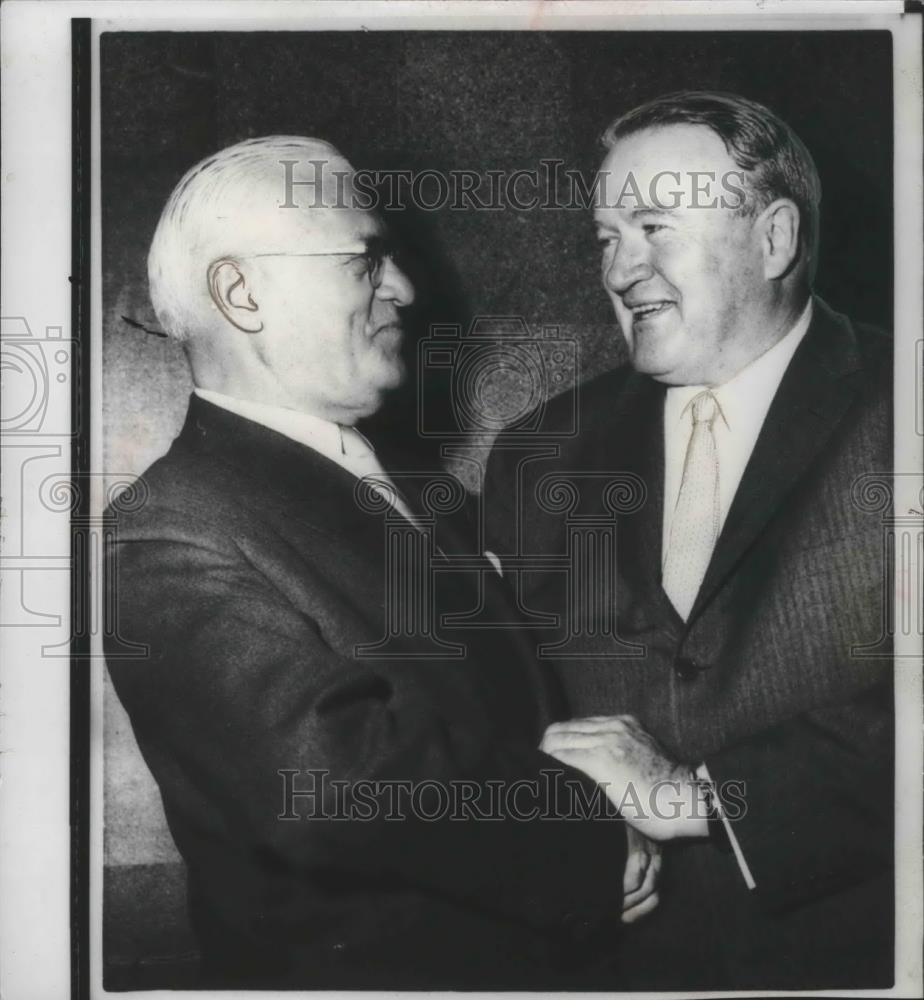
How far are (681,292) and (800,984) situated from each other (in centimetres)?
114

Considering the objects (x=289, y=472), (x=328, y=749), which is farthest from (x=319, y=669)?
(x=289, y=472)

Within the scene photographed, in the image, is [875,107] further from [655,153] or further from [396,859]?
[396,859]

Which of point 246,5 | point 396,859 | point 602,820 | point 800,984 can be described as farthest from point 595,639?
point 246,5

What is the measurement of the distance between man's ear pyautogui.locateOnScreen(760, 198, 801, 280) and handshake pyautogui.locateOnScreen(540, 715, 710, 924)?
77 cm

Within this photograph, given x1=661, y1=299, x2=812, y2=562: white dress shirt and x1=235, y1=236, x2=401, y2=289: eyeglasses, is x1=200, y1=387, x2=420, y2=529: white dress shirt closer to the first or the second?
x1=235, y1=236, x2=401, y2=289: eyeglasses

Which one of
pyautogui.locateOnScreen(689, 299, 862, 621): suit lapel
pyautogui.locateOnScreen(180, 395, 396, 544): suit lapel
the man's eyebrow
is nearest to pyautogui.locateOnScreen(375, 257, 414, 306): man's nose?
pyautogui.locateOnScreen(180, 395, 396, 544): suit lapel

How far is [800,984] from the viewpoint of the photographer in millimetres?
1783

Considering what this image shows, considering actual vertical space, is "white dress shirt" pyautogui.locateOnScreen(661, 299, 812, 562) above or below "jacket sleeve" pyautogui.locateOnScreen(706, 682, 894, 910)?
above

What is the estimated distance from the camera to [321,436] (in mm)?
1783

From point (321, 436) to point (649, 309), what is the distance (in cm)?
57

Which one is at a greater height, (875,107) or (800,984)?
(875,107)

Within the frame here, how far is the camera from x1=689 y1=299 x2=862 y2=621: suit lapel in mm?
1764

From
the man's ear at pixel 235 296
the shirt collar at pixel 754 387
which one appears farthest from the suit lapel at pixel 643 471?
the man's ear at pixel 235 296

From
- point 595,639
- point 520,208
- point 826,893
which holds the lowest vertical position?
point 826,893
